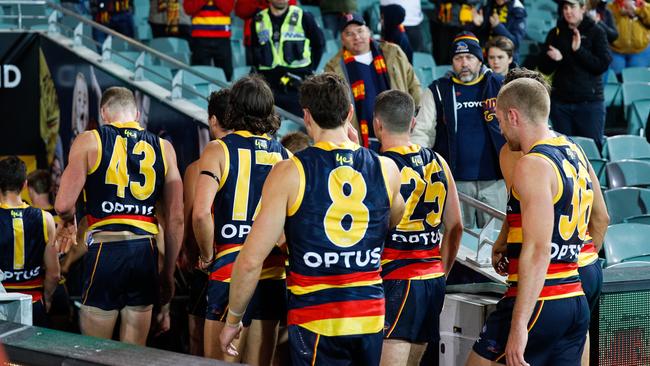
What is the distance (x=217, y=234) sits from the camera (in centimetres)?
557

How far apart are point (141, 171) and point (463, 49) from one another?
2691 millimetres

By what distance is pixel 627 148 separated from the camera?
1080 centimetres

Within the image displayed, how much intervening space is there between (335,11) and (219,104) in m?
7.48

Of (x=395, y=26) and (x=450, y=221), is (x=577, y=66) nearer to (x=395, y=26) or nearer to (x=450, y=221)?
(x=395, y=26)

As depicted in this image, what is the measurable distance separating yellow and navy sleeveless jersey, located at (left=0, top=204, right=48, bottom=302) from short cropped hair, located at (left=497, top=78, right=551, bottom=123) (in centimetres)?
393

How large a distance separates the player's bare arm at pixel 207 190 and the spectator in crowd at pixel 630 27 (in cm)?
883

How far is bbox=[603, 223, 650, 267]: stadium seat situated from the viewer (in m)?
7.16

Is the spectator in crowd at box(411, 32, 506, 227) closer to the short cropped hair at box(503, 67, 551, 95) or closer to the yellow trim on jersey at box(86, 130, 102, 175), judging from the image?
the short cropped hair at box(503, 67, 551, 95)

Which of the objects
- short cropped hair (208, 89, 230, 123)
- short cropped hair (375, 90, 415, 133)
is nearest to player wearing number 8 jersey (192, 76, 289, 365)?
short cropped hair (208, 89, 230, 123)

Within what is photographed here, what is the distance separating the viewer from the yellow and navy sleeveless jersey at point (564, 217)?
4641 mm

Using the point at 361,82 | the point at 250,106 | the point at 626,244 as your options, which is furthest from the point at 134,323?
the point at 626,244

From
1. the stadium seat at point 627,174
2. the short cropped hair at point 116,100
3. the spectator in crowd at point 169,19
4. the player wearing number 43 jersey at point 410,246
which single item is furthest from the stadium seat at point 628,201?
the spectator in crowd at point 169,19

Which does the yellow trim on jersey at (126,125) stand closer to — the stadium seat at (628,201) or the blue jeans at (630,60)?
the stadium seat at (628,201)

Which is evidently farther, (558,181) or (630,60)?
(630,60)
